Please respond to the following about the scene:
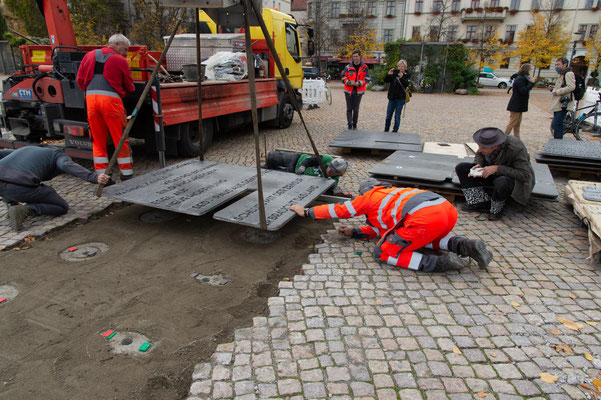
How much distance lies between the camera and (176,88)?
6.41m

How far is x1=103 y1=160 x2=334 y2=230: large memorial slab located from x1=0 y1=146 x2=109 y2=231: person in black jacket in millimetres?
521

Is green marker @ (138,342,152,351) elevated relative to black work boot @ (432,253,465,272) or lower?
lower

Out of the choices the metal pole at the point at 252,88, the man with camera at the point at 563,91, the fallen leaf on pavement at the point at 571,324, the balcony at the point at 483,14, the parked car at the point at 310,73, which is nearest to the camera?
the fallen leaf on pavement at the point at 571,324

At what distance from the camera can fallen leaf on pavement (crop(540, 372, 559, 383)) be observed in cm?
244

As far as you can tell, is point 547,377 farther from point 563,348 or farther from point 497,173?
point 497,173

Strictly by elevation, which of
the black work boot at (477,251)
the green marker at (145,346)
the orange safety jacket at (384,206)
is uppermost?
the orange safety jacket at (384,206)

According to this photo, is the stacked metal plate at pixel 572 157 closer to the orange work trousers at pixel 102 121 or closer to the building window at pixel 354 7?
the orange work trousers at pixel 102 121

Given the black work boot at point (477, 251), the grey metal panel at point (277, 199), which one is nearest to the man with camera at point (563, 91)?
the grey metal panel at point (277, 199)

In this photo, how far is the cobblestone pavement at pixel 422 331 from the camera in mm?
2389

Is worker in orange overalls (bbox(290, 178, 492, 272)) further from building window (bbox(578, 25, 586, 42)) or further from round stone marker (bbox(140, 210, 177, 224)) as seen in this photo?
building window (bbox(578, 25, 586, 42))

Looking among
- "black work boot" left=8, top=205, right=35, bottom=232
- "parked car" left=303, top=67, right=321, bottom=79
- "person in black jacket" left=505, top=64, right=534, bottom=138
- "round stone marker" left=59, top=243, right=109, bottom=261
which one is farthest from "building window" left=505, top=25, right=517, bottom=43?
"black work boot" left=8, top=205, right=35, bottom=232

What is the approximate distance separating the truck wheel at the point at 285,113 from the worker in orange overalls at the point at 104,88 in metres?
5.65

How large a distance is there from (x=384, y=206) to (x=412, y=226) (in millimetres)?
373

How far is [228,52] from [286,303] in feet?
22.3
